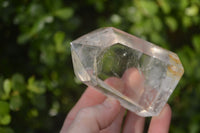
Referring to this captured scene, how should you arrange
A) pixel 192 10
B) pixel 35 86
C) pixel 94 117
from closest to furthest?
pixel 94 117 < pixel 35 86 < pixel 192 10

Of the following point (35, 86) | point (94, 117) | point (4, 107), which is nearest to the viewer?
point (94, 117)

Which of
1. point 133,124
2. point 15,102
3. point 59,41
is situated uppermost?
point 59,41

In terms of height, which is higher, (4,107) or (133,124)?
(4,107)

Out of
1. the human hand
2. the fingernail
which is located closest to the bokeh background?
the human hand

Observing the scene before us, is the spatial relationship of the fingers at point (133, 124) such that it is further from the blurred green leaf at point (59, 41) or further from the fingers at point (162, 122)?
the blurred green leaf at point (59, 41)

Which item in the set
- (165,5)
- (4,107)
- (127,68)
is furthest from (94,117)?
(165,5)

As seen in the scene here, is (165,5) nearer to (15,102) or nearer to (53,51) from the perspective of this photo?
(53,51)
